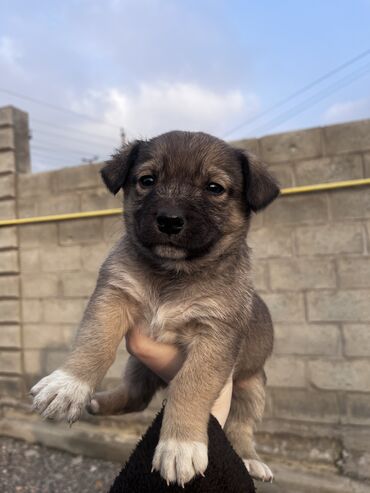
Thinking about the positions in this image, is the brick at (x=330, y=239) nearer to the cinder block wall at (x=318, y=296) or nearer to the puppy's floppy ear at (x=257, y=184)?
the cinder block wall at (x=318, y=296)

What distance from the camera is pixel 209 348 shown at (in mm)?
2012

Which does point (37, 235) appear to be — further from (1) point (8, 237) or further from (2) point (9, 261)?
(2) point (9, 261)

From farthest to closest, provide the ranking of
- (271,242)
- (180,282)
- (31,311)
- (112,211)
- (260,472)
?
1. (31,311)
2. (112,211)
3. (271,242)
4. (260,472)
5. (180,282)

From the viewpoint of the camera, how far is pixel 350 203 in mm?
4359

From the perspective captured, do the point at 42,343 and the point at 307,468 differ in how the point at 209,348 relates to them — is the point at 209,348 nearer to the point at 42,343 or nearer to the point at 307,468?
the point at 307,468

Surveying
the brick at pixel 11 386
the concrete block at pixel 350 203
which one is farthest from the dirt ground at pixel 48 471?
the concrete block at pixel 350 203

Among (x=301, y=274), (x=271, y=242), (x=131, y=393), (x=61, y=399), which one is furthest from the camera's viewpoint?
(x=271, y=242)

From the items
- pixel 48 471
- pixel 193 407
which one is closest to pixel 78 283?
pixel 48 471

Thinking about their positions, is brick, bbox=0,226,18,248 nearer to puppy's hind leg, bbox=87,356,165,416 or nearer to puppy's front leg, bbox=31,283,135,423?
puppy's hind leg, bbox=87,356,165,416

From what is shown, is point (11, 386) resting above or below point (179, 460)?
below

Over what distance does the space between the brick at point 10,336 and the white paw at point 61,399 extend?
13.8 ft

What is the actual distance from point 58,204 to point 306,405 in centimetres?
366

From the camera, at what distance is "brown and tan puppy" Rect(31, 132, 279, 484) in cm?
187

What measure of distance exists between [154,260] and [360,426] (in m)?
3.25
